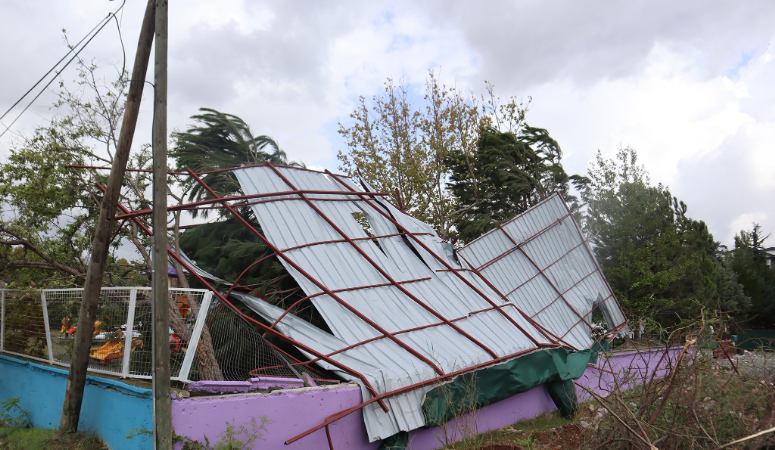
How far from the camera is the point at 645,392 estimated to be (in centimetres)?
445

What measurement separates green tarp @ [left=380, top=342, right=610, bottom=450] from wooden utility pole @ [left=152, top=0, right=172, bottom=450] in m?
2.61

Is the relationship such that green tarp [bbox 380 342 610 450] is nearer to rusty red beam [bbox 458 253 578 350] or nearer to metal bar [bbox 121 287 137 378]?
rusty red beam [bbox 458 253 578 350]

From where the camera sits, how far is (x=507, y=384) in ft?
25.7

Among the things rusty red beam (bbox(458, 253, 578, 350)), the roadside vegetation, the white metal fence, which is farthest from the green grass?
rusty red beam (bbox(458, 253, 578, 350))

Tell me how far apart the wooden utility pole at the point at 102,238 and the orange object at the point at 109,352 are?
0.20 metres

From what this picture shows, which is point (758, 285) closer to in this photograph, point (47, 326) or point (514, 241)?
point (514, 241)

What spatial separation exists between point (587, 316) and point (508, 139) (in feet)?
29.8

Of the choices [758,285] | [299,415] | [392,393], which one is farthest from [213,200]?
[758,285]

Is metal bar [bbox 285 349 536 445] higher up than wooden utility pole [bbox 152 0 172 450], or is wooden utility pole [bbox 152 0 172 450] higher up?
wooden utility pole [bbox 152 0 172 450]

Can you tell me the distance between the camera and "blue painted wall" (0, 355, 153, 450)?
16.6 feet

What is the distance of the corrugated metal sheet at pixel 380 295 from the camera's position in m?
6.64

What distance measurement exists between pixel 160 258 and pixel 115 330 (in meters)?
1.60

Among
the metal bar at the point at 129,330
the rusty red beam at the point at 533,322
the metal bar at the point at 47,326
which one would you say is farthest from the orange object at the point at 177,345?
the rusty red beam at the point at 533,322

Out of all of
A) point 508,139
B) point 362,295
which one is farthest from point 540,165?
point 362,295
